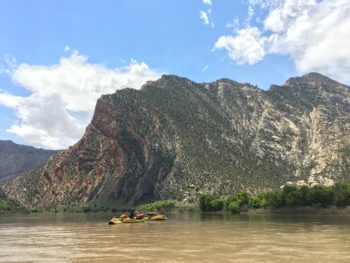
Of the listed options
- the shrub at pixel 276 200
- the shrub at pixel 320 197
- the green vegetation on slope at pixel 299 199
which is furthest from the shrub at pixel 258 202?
the shrub at pixel 320 197

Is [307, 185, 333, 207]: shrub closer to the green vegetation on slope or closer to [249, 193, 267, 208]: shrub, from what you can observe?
the green vegetation on slope

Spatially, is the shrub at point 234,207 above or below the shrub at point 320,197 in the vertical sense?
below

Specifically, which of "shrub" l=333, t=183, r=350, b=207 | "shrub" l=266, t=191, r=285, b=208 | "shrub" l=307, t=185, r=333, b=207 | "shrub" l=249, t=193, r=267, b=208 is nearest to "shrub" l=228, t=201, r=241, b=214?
"shrub" l=249, t=193, r=267, b=208

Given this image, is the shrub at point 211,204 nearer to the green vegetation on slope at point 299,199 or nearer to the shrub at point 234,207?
the green vegetation on slope at point 299,199

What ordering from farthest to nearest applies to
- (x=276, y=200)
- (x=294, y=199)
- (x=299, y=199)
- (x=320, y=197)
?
(x=276, y=200) → (x=294, y=199) → (x=299, y=199) → (x=320, y=197)

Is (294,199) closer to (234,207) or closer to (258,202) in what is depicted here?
(258,202)

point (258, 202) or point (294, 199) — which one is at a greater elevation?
point (294, 199)

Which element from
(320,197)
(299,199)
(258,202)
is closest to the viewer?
(320,197)

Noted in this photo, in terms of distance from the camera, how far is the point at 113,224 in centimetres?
8988

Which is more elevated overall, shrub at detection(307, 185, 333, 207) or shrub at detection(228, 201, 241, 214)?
shrub at detection(307, 185, 333, 207)

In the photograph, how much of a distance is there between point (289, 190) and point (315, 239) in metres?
99.2

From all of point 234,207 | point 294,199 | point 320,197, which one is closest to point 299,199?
point 294,199

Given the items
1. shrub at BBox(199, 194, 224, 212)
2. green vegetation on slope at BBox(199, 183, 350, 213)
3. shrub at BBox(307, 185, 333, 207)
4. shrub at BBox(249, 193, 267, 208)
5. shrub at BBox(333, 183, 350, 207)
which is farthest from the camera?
shrub at BBox(199, 194, 224, 212)

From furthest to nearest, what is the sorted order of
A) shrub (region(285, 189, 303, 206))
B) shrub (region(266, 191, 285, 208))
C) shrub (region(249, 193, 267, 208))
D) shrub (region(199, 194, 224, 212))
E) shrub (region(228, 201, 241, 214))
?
1. shrub (region(199, 194, 224, 212))
2. shrub (region(228, 201, 241, 214))
3. shrub (region(249, 193, 267, 208))
4. shrub (region(266, 191, 285, 208))
5. shrub (region(285, 189, 303, 206))
